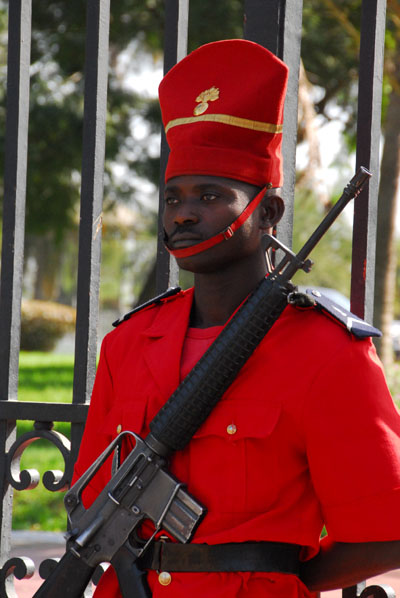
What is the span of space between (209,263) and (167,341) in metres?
0.23

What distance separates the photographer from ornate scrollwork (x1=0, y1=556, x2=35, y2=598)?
2316 mm

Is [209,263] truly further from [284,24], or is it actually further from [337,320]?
[284,24]

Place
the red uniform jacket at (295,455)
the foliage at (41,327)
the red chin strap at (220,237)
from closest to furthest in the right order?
the red uniform jacket at (295,455), the red chin strap at (220,237), the foliage at (41,327)

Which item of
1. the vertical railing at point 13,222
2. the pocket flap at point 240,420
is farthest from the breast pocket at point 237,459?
the vertical railing at point 13,222

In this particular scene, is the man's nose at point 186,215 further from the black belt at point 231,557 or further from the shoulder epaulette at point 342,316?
the black belt at point 231,557

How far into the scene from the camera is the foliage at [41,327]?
67.5 feet

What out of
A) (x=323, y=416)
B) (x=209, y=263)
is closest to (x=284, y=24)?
(x=209, y=263)

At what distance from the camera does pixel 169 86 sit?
77.1 inches

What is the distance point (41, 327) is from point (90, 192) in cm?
1861

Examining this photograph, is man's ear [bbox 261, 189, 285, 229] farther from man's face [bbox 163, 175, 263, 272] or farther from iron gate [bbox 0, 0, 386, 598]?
iron gate [bbox 0, 0, 386, 598]

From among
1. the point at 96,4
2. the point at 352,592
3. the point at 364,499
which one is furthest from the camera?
the point at 96,4

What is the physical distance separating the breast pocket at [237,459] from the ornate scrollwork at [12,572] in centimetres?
80

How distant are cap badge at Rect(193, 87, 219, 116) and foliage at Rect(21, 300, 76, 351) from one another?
742 inches

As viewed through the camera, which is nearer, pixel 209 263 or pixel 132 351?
pixel 209 263
